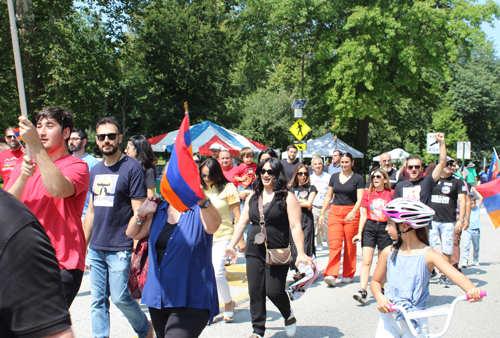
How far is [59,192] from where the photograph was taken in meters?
2.90

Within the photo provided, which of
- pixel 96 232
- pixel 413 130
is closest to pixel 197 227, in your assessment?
pixel 96 232

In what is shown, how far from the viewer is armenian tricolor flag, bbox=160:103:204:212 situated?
2.84 m

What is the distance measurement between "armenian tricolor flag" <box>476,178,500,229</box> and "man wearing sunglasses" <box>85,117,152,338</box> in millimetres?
5592

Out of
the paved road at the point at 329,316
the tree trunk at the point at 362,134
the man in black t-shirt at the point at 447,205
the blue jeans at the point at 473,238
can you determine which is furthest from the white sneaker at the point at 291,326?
the tree trunk at the point at 362,134

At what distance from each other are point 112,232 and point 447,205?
220 inches

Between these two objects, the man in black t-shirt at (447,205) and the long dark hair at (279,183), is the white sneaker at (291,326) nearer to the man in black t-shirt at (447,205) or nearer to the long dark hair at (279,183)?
the long dark hair at (279,183)

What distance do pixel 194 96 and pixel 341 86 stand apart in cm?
994

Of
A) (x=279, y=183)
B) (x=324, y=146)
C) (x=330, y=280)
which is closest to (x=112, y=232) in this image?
(x=279, y=183)

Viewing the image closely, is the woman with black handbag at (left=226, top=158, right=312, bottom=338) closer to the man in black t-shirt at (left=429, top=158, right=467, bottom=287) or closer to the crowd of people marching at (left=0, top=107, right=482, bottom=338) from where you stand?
the crowd of people marching at (left=0, top=107, right=482, bottom=338)

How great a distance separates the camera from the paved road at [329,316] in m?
5.19

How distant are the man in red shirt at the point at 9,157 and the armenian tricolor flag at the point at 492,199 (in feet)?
22.9

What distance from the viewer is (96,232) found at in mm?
4098

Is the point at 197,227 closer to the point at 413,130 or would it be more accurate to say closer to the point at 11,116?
the point at 11,116

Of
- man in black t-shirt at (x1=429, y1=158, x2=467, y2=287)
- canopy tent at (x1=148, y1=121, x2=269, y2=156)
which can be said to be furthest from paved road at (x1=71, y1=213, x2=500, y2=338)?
canopy tent at (x1=148, y1=121, x2=269, y2=156)
